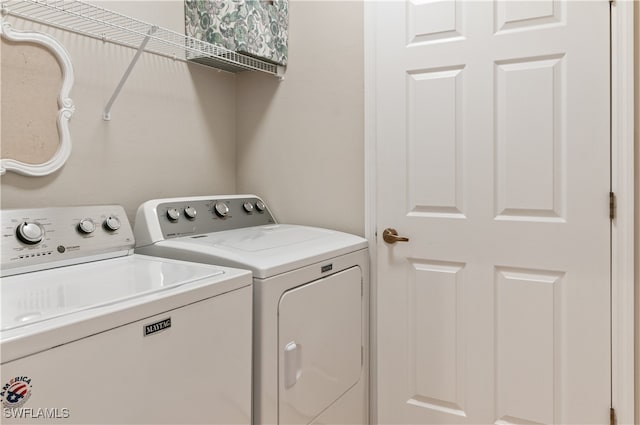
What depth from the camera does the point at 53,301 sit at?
1.00 metres

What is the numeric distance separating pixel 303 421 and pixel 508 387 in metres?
0.85

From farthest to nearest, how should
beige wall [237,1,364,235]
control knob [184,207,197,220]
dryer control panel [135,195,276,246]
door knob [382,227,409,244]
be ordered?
1. beige wall [237,1,364,235]
2. door knob [382,227,409,244]
3. control knob [184,207,197,220]
4. dryer control panel [135,195,276,246]

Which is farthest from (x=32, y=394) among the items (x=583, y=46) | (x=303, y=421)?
(x=583, y=46)

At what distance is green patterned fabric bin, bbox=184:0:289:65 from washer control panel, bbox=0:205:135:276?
2.91ft

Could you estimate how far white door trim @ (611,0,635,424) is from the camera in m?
1.59

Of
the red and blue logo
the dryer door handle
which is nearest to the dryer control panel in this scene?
the dryer door handle

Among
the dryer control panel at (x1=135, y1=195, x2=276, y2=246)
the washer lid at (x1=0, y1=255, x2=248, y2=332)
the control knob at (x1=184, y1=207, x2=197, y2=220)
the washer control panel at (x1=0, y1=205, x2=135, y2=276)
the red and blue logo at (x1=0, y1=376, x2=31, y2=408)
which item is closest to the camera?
the red and blue logo at (x1=0, y1=376, x2=31, y2=408)

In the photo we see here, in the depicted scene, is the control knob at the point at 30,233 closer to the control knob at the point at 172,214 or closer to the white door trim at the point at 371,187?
the control knob at the point at 172,214

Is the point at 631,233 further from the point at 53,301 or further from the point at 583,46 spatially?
the point at 53,301

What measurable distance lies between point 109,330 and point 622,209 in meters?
1.68

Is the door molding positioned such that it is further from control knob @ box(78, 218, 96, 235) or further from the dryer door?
control knob @ box(78, 218, 96, 235)

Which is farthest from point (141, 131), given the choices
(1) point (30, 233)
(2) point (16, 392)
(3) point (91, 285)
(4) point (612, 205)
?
(4) point (612, 205)

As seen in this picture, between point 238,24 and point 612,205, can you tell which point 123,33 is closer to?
point 238,24

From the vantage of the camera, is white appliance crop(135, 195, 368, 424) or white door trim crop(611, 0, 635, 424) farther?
white door trim crop(611, 0, 635, 424)
